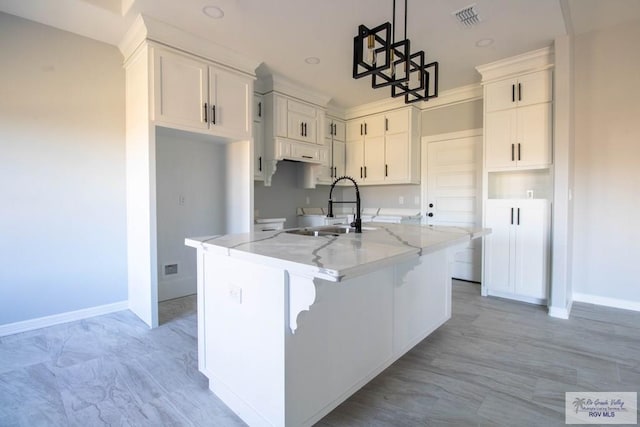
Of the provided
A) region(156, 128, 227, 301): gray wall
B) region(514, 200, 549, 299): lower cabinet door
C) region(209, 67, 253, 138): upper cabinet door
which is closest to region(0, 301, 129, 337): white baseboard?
region(156, 128, 227, 301): gray wall

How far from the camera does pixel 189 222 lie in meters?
3.57

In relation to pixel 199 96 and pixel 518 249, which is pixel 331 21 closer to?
pixel 199 96

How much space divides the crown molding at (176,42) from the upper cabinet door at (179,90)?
10cm

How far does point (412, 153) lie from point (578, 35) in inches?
82.5

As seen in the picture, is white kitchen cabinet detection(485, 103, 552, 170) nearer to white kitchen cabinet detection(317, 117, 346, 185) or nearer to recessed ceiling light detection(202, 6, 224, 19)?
white kitchen cabinet detection(317, 117, 346, 185)

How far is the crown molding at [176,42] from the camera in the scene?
8.46 feet

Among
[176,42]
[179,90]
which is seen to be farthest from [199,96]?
[176,42]

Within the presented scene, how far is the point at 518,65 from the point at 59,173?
4.61 meters

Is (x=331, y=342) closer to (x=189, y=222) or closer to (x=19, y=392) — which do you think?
(x=19, y=392)

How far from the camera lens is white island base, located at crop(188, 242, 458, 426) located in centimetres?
131

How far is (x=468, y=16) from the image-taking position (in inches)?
101

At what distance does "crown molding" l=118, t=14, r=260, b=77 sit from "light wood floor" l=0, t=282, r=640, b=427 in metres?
2.47

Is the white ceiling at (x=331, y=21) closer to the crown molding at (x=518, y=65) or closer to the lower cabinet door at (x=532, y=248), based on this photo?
the crown molding at (x=518, y=65)

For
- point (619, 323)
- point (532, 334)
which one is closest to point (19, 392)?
point (532, 334)
